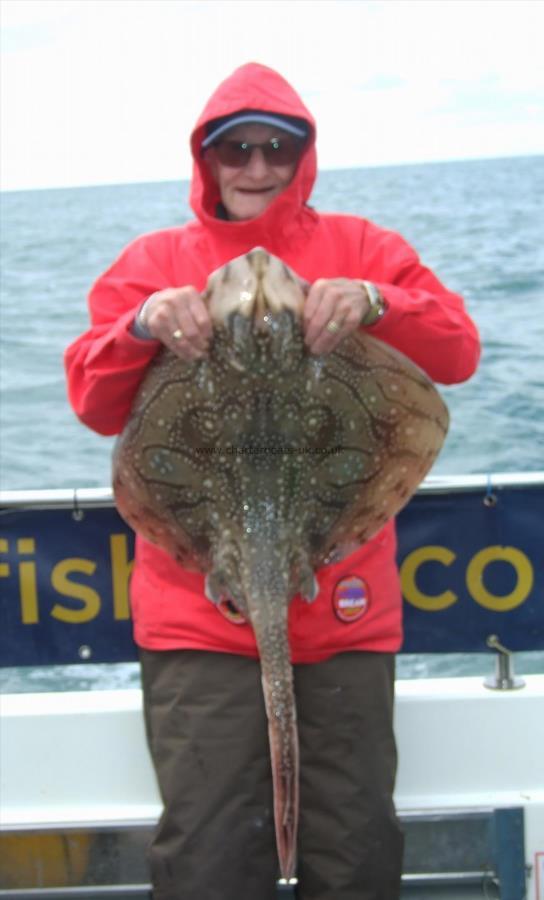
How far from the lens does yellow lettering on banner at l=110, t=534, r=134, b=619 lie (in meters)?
3.46

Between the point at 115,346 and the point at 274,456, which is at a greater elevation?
the point at 115,346

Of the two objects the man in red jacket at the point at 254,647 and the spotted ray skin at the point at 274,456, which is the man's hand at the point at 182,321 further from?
the man in red jacket at the point at 254,647

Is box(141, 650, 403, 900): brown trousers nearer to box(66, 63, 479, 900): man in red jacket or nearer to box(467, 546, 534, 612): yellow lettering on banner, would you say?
box(66, 63, 479, 900): man in red jacket

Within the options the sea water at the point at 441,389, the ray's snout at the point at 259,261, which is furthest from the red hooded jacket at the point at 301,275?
the sea water at the point at 441,389

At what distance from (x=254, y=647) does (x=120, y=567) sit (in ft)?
3.00

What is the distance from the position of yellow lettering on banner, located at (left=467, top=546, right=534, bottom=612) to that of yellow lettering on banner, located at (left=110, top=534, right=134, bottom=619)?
1.10 metres

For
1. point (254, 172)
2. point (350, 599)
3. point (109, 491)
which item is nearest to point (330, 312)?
point (254, 172)

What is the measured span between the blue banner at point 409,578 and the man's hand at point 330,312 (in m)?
1.27

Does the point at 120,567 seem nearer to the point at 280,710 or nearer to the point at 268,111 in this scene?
the point at 280,710

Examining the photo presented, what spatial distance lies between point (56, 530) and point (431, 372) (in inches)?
56.1

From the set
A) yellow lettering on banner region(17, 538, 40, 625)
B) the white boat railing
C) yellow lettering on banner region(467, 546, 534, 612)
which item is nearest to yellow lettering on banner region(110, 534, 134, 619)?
the white boat railing

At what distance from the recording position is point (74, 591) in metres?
3.50

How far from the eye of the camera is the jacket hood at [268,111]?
Result: 2.70m

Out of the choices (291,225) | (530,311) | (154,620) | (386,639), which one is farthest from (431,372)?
(530,311)
